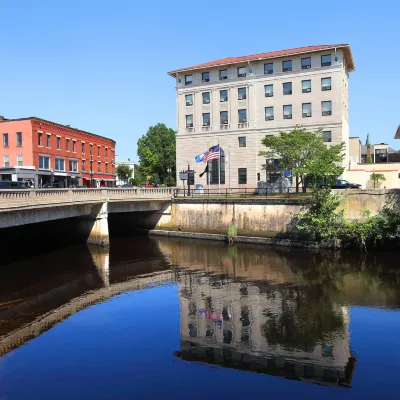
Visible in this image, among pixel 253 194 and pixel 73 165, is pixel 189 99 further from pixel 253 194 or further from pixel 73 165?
pixel 253 194

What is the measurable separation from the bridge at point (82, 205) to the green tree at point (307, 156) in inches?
507

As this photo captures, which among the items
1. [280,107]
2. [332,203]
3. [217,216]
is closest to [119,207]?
[217,216]

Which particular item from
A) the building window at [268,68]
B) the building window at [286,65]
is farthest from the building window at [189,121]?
the building window at [286,65]

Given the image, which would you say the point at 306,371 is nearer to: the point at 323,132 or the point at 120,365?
the point at 120,365

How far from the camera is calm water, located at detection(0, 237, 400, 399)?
11703 millimetres

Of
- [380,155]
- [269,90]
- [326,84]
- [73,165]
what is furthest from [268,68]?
[73,165]

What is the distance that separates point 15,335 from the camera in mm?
15305

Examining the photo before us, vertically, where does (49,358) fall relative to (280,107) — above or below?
below

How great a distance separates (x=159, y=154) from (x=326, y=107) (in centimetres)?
4356

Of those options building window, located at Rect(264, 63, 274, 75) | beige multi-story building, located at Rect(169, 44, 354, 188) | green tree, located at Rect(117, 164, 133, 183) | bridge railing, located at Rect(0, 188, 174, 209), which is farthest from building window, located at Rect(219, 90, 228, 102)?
green tree, located at Rect(117, 164, 133, 183)

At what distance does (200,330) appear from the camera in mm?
16078

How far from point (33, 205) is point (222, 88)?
37.3m

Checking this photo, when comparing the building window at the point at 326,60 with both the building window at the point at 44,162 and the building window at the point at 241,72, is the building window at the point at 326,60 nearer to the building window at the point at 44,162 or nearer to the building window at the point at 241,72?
the building window at the point at 241,72

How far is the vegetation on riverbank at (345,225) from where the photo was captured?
101 ft
